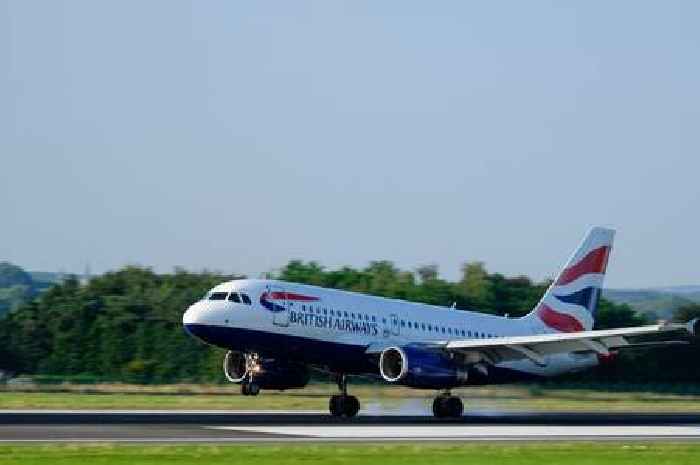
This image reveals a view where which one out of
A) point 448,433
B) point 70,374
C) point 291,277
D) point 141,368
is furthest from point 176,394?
point 291,277

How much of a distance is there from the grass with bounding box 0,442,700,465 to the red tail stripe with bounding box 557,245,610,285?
25.3 metres

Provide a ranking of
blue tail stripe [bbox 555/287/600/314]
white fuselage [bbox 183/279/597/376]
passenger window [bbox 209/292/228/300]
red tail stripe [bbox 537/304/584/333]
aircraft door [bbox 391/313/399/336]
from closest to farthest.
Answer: white fuselage [bbox 183/279/597/376] < passenger window [bbox 209/292/228/300] < aircraft door [bbox 391/313/399/336] < red tail stripe [bbox 537/304/584/333] < blue tail stripe [bbox 555/287/600/314]

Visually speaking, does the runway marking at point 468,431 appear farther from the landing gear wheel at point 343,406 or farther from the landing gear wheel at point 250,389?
the landing gear wheel at point 250,389

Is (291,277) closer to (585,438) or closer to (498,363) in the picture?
(498,363)

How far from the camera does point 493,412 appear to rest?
58250 mm

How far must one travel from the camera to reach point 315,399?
64062 millimetres

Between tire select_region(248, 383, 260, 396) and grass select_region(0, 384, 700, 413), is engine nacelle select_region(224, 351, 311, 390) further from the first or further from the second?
grass select_region(0, 384, 700, 413)

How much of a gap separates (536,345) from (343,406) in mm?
7295

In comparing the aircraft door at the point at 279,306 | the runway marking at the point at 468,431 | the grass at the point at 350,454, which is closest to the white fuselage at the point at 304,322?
the aircraft door at the point at 279,306

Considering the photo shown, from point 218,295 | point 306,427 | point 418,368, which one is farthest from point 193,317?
point 306,427

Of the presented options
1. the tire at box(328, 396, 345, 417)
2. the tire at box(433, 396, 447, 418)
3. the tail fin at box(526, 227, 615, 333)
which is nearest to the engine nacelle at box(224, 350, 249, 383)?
the tire at box(328, 396, 345, 417)

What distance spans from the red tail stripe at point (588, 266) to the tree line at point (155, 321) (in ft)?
55.6

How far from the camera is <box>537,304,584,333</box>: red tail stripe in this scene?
61875 mm

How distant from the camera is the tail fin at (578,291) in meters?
62.0
